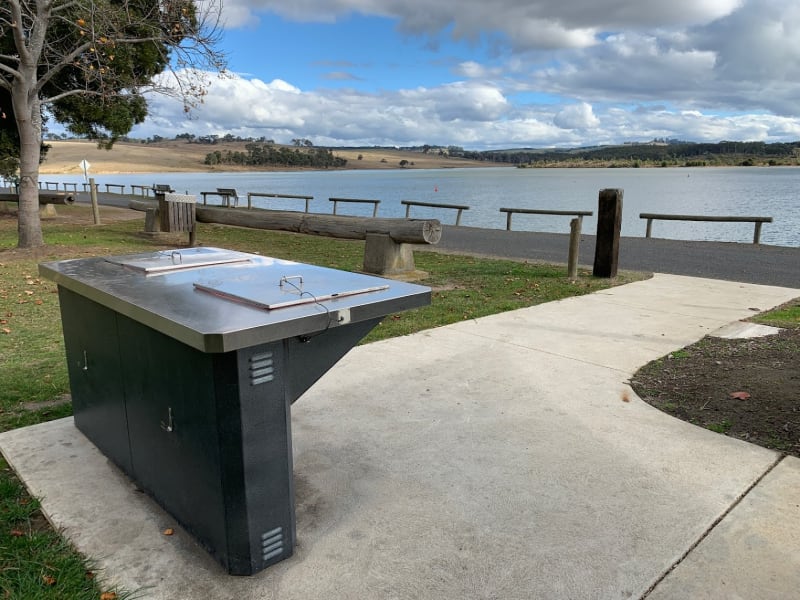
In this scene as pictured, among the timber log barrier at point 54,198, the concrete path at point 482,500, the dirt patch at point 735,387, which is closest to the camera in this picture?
the concrete path at point 482,500

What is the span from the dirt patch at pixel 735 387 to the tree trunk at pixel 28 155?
11.4m

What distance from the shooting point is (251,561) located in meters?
2.30

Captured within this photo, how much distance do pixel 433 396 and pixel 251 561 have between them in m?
2.05

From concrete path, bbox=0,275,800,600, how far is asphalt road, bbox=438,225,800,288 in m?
6.87

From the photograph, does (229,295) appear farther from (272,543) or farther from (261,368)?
(272,543)

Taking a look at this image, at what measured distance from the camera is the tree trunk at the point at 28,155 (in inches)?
438

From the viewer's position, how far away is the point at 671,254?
42.2ft

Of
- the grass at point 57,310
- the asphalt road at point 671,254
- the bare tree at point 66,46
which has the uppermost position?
the bare tree at point 66,46

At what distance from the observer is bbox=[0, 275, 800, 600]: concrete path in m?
2.28

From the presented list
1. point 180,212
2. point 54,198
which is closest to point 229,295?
point 180,212

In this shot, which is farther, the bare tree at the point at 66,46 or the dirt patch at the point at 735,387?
the bare tree at the point at 66,46

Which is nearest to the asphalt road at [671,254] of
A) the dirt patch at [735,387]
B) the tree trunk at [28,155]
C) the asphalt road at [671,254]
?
the asphalt road at [671,254]

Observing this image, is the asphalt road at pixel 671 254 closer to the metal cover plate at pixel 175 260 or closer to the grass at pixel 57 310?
the grass at pixel 57 310

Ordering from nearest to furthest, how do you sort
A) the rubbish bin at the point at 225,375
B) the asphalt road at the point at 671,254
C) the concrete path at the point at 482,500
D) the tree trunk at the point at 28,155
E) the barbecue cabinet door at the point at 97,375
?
the rubbish bin at the point at 225,375
the concrete path at the point at 482,500
the barbecue cabinet door at the point at 97,375
the asphalt road at the point at 671,254
the tree trunk at the point at 28,155
